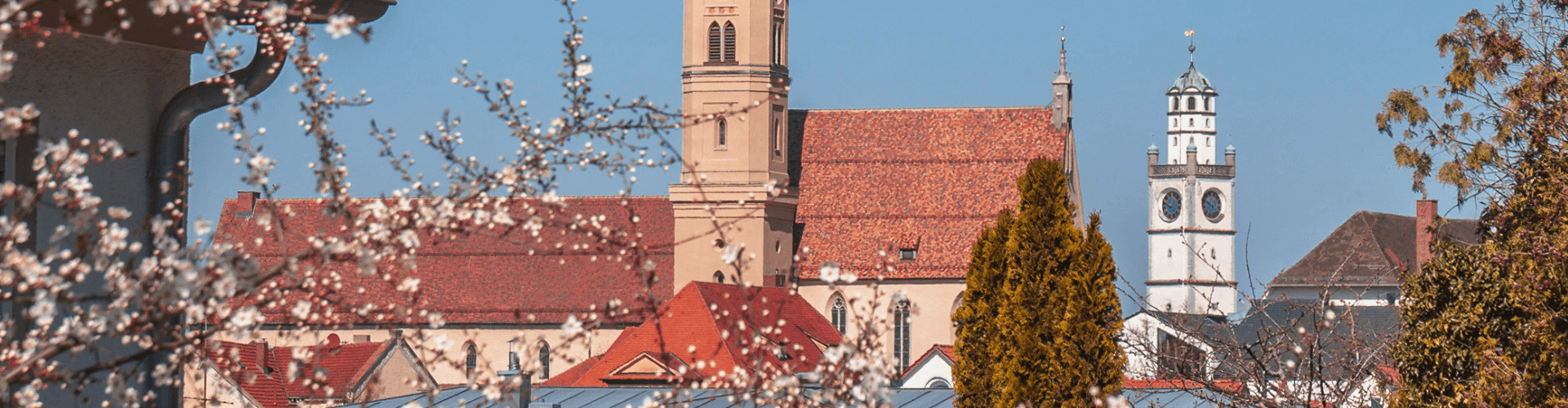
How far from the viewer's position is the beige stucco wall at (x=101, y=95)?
5148mm

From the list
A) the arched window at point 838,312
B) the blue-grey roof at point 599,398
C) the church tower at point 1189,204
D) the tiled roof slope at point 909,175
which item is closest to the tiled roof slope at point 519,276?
the tiled roof slope at point 909,175

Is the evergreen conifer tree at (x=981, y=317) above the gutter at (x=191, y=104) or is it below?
below

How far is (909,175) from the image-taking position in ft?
189

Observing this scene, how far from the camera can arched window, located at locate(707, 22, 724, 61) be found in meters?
53.7

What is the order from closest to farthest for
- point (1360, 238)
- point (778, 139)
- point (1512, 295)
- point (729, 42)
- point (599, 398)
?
1. point (1512, 295)
2. point (599, 398)
3. point (729, 42)
4. point (778, 139)
5. point (1360, 238)

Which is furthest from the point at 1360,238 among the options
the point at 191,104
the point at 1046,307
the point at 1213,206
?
the point at 191,104

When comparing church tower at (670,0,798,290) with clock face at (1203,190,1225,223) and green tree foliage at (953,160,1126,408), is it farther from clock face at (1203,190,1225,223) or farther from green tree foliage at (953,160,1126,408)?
clock face at (1203,190,1225,223)

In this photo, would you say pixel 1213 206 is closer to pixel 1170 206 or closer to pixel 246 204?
pixel 1170 206

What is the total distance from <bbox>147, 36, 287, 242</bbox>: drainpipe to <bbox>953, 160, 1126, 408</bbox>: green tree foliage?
49.1ft

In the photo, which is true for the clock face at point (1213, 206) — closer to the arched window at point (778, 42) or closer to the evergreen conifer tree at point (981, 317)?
the arched window at point (778, 42)

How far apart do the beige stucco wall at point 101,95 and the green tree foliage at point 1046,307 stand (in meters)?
15.0

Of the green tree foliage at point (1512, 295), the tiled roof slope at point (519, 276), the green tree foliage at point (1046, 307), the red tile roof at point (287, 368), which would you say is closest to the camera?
the red tile roof at point (287, 368)

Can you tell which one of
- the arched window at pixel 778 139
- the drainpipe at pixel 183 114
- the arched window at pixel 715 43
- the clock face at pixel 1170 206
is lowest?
the drainpipe at pixel 183 114

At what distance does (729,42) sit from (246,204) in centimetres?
1785
